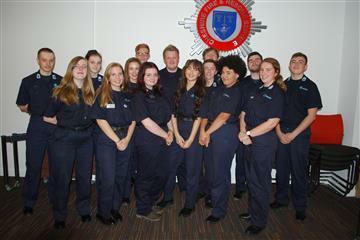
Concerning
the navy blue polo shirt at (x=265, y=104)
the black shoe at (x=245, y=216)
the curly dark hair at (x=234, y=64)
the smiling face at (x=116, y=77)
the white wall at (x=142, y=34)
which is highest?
the white wall at (x=142, y=34)

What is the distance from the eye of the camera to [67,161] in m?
2.64

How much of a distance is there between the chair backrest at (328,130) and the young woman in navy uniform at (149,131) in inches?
94.0

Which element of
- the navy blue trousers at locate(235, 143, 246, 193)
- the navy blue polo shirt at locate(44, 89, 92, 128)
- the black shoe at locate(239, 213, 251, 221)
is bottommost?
the black shoe at locate(239, 213, 251, 221)

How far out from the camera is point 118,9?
4.23m

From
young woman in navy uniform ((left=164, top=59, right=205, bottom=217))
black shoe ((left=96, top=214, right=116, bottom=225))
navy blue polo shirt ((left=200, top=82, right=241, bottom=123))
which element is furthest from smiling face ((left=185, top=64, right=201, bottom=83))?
black shoe ((left=96, top=214, right=116, bottom=225))

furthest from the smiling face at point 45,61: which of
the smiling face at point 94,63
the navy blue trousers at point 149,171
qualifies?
the navy blue trousers at point 149,171

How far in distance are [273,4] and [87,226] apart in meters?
3.93

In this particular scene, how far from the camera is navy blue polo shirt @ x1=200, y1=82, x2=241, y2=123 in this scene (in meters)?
2.74

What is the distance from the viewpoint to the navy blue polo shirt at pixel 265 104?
2566 millimetres

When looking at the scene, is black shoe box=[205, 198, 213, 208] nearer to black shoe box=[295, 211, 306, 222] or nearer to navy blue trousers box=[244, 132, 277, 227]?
navy blue trousers box=[244, 132, 277, 227]

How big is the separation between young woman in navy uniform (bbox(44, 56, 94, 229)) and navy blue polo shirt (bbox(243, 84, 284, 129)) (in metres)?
1.53

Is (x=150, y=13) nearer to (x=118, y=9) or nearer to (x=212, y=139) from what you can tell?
(x=118, y=9)

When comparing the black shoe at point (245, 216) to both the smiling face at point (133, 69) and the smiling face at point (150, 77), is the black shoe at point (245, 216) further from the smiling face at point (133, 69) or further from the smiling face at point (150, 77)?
the smiling face at point (133, 69)

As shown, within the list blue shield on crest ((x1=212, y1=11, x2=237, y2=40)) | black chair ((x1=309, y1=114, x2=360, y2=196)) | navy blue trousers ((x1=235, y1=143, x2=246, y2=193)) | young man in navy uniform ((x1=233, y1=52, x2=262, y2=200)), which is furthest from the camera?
blue shield on crest ((x1=212, y1=11, x2=237, y2=40))
